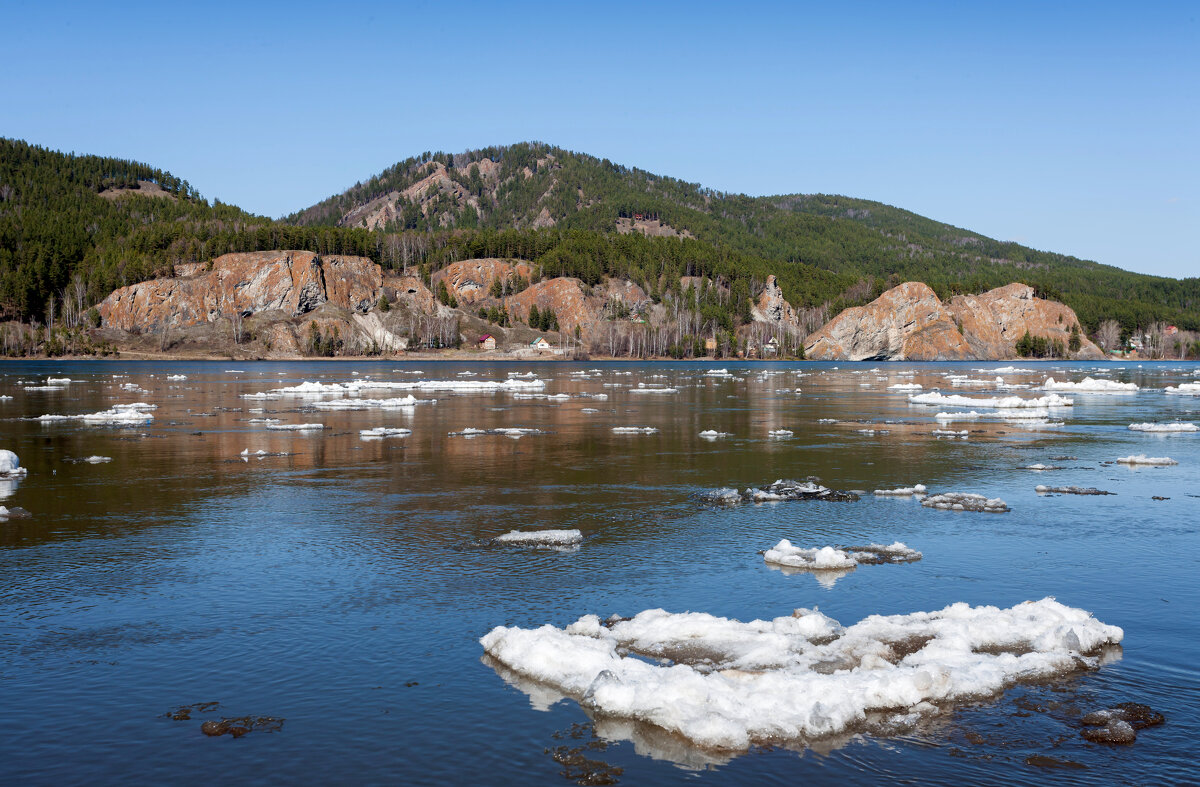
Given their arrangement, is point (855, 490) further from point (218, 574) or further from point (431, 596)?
point (218, 574)

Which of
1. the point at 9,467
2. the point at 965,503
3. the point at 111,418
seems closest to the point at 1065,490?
the point at 965,503

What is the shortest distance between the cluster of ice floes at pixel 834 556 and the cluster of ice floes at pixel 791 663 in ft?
10.4

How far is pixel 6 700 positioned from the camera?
412 inches

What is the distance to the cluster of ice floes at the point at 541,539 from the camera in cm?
1823

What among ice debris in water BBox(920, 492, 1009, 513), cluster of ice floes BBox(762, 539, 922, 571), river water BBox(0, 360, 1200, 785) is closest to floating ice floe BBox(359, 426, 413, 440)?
river water BBox(0, 360, 1200, 785)

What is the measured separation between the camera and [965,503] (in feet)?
73.4

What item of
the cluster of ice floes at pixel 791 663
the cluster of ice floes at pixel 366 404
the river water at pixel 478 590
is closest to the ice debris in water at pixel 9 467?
the river water at pixel 478 590

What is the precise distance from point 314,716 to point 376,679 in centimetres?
114

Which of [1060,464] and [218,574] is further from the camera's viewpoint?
[1060,464]

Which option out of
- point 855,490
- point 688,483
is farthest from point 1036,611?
point 688,483

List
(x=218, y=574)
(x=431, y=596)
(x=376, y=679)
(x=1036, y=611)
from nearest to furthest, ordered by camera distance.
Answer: (x=376, y=679) < (x=1036, y=611) < (x=431, y=596) < (x=218, y=574)

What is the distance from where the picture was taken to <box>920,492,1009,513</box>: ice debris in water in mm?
21953

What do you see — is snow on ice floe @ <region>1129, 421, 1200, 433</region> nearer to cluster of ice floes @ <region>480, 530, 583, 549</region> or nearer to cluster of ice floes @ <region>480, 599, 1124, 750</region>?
cluster of ice floes @ <region>480, 599, 1124, 750</region>

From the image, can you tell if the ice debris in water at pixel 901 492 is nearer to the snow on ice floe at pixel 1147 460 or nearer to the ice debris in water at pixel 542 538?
the ice debris in water at pixel 542 538
